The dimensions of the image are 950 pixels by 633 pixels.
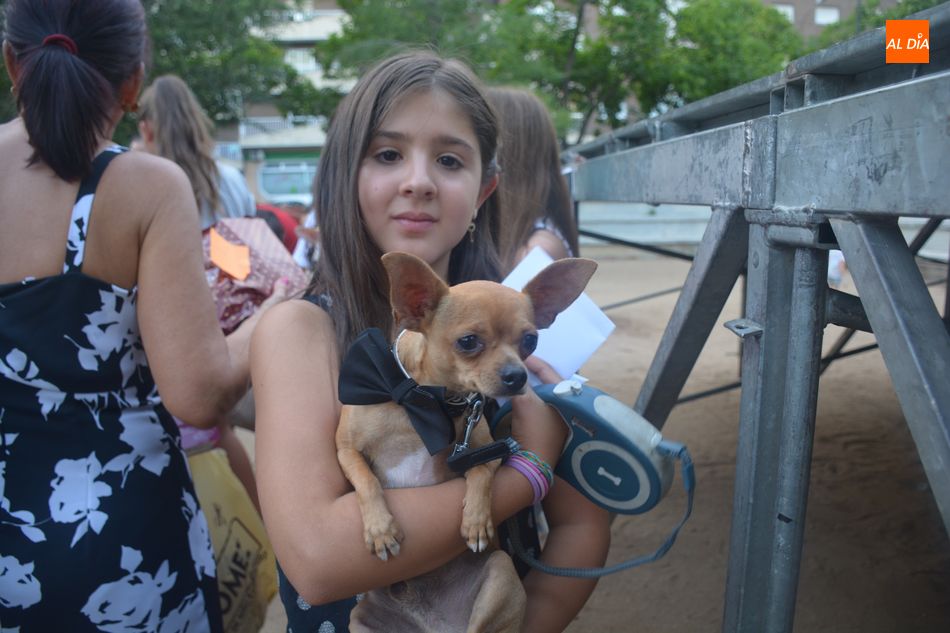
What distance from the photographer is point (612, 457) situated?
1569 mm

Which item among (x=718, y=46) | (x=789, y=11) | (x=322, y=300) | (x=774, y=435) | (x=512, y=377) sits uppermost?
(x=718, y=46)

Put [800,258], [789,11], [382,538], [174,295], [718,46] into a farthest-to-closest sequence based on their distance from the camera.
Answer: [718,46]
[789,11]
[174,295]
[382,538]
[800,258]

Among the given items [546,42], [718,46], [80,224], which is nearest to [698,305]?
[80,224]

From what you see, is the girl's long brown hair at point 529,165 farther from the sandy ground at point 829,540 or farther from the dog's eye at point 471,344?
the dog's eye at point 471,344

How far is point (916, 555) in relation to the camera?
3.79m

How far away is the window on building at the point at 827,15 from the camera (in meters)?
2.48

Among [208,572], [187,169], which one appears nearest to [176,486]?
[208,572]

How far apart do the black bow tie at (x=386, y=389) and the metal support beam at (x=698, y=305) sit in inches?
26.7

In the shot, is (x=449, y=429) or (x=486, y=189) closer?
(x=449, y=429)

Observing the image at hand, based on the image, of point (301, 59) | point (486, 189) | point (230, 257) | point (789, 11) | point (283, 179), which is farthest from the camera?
point (301, 59)

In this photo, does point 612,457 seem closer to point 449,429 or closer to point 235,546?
point 449,429

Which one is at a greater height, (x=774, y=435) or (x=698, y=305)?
(x=698, y=305)

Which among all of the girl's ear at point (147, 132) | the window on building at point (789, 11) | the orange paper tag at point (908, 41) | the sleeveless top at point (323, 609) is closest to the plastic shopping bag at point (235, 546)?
the sleeveless top at point (323, 609)

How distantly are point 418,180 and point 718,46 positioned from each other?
21.8 m
